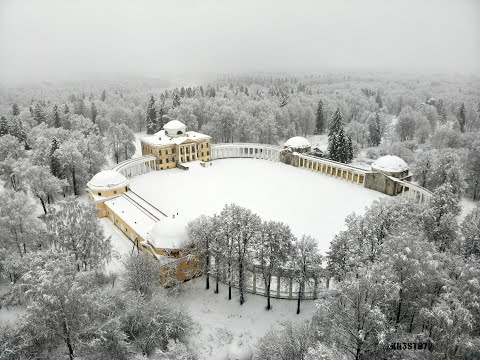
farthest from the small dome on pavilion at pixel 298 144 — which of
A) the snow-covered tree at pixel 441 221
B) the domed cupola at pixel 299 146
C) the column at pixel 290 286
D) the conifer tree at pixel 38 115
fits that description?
the conifer tree at pixel 38 115

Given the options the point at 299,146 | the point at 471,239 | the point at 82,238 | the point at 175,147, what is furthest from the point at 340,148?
the point at 82,238

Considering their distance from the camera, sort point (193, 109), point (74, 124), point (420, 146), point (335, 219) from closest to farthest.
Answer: point (335, 219), point (74, 124), point (420, 146), point (193, 109)

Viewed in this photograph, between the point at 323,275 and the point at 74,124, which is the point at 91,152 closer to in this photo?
the point at 74,124

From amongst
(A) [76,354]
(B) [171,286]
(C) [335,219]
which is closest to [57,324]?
(A) [76,354]

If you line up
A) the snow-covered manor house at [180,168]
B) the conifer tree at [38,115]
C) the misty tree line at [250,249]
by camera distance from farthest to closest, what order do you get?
the conifer tree at [38,115] → the snow-covered manor house at [180,168] → the misty tree line at [250,249]

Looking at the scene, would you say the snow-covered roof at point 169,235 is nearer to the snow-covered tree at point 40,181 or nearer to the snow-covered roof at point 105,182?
the snow-covered roof at point 105,182

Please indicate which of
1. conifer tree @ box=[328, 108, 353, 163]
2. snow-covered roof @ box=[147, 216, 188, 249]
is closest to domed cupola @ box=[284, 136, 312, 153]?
conifer tree @ box=[328, 108, 353, 163]
